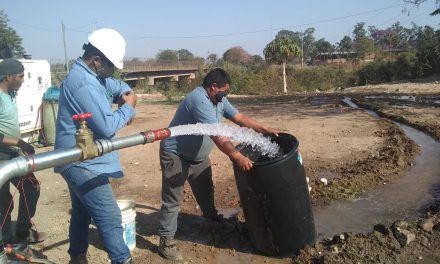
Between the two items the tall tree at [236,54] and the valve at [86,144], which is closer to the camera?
the valve at [86,144]

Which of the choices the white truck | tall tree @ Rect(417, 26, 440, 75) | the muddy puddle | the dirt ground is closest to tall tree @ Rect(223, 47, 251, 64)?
tall tree @ Rect(417, 26, 440, 75)

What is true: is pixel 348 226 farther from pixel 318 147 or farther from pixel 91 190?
pixel 318 147

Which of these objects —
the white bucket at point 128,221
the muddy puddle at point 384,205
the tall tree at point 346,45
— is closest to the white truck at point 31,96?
the white bucket at point 128,221

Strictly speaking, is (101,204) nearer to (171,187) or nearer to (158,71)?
(171,187)

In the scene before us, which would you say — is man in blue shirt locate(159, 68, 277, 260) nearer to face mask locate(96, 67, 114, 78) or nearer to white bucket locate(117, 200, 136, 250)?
white bucket locate(117, 200, 136, 250)

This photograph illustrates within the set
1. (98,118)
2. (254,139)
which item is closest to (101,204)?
(98,118)

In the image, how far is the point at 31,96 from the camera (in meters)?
8.95

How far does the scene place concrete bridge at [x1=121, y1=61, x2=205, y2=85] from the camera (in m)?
39.2

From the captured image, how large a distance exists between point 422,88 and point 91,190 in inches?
794

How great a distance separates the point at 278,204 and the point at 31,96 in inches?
288

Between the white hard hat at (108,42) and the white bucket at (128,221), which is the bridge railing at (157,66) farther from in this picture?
the white hard hat at (108,42)

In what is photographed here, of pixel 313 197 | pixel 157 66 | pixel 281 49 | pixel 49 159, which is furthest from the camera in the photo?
pixel 157 66

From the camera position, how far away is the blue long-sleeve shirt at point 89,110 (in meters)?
2.65

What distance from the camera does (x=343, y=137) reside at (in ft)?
28.6
